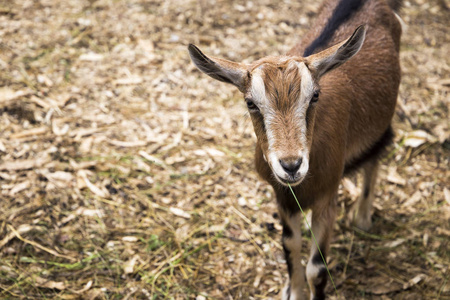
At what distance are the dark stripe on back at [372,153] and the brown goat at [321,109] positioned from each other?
13 millimetres

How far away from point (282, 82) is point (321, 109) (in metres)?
0.73

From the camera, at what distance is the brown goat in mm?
3381

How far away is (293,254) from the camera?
14.3 feet

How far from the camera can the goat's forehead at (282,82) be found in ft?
11.1

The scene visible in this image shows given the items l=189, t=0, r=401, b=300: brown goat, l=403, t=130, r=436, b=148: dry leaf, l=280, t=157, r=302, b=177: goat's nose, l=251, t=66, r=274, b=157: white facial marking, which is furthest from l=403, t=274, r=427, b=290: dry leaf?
l=251, t=66, r=274, b=157: white facial marking

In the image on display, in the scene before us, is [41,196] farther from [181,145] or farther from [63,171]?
[181,145]

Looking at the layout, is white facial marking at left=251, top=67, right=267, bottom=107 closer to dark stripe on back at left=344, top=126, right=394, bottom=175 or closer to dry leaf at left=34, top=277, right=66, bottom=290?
dark stripe on back at left=344, top=126, right=394, bottom=175

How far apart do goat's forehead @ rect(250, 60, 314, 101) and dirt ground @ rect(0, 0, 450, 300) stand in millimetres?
1966

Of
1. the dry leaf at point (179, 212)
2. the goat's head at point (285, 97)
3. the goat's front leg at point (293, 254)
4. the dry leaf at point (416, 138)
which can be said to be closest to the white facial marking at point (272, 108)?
the goat's head at point (285, 97)

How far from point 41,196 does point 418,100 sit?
16.3 feet

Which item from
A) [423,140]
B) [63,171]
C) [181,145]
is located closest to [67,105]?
[63,171]

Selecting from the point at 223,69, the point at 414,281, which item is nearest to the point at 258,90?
the point at 223,69

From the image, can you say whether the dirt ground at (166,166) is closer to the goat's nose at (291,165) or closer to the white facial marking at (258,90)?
the goat's nose at (291,165)

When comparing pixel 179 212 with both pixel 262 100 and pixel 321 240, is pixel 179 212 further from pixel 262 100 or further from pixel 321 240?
pixel 262 100
